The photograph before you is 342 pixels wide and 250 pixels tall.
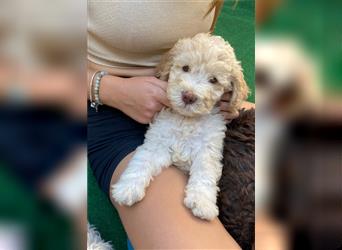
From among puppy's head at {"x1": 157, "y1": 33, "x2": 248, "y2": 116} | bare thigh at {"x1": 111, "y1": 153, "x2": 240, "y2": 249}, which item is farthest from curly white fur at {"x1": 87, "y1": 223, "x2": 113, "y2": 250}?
puppy's head at {"x1": 157, "y1": 33, "x2": 248, "y2": 116}

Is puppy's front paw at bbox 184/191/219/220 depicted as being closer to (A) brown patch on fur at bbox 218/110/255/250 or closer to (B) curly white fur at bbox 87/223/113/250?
(A) brown patch on fur at bbox 218/110/255/250

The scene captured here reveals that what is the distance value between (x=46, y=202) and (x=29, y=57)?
1.02 ft

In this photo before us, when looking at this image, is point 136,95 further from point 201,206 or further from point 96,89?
point 201,206

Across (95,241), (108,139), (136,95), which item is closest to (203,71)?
(136,95)

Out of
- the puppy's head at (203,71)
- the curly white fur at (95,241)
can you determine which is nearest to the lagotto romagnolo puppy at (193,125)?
the puppy's head at (203,71)

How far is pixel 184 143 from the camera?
1082 millimetres

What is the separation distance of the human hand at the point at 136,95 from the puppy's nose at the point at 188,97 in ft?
0.25

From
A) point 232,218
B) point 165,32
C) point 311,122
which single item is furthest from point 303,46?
point 232,218

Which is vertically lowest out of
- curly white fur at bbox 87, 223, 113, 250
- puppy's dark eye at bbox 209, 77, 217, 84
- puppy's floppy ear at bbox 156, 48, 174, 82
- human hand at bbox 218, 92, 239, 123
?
curly white fur at bbox 87, 223, 113, 250

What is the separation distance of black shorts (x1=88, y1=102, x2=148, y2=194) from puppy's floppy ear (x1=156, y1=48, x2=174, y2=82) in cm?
13

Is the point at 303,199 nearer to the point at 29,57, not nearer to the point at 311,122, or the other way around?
the point at 311,122

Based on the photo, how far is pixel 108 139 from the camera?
1097mm

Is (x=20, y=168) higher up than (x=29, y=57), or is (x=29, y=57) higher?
(x=29, y=57)

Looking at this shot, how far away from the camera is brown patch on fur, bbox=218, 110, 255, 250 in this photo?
41.9 inches
